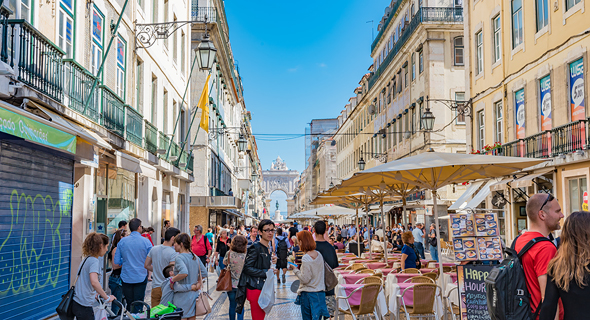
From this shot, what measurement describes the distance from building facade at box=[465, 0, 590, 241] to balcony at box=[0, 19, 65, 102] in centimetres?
1079

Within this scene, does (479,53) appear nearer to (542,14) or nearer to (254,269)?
(542,14)

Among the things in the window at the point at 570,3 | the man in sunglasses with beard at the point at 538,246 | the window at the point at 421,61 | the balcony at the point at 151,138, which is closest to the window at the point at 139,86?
the balcony at the point at 151,138

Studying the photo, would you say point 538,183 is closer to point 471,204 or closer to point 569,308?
point 471,204

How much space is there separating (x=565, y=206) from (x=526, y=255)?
50.3 feet

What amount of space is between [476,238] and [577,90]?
10.4m

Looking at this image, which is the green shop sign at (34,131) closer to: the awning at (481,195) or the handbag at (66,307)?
the handbag at (66,307)

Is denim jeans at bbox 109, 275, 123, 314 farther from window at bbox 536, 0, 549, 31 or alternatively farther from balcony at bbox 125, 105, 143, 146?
window at bbox 536, 0, 549, 31

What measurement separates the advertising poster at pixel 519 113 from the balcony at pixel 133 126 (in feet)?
42.6

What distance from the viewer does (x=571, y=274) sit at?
3.43 metres

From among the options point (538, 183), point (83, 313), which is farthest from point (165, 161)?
point (83, 313)

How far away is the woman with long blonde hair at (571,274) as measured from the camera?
3412mm

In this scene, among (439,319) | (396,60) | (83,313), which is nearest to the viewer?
(83,313)

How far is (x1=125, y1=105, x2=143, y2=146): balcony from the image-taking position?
15.4 meters

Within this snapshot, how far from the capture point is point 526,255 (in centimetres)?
380
